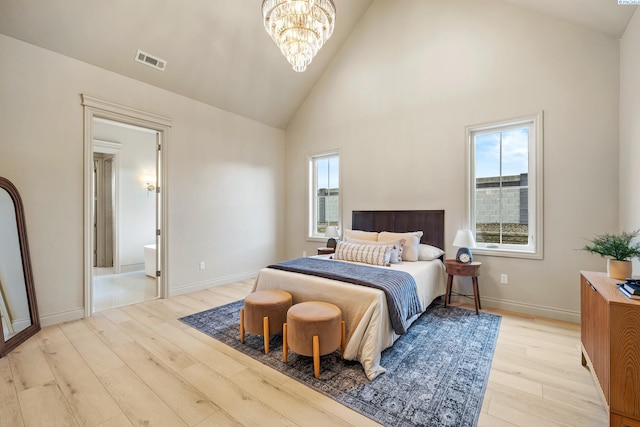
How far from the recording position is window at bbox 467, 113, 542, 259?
327 centimetres

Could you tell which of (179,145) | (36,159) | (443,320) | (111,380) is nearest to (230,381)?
(111,380)

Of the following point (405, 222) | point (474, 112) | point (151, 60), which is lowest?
point (405, 222)

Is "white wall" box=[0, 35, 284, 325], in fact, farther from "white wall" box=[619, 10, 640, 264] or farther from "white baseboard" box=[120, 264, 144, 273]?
"white wall" box=[619, 10, 640, 264]

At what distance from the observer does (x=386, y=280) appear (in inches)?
98.9

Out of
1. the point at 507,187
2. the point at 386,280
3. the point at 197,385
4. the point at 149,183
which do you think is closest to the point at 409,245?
the point at 386,280

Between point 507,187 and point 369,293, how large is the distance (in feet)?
8.25

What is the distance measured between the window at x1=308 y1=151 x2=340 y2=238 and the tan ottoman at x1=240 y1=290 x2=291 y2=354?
263 cm

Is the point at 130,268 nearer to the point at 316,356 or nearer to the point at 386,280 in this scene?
the point at 316,356

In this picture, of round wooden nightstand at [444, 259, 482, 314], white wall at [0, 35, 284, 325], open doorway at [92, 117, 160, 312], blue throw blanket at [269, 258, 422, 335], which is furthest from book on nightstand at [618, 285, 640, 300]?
open doorway at [92, 117, 160, 312]

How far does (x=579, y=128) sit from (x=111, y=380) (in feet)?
16.1

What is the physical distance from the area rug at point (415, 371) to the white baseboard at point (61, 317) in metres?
1.24

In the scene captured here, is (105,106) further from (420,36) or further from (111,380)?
(420,36)

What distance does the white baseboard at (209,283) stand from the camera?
4.03m

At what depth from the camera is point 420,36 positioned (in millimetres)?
4027
